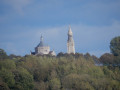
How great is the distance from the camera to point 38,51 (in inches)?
6806

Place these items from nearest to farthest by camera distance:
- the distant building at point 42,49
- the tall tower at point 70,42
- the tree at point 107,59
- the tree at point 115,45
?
the tree at point 107,59
the tree at point 115,45
the distant building at point 42,49
the tall tower at point 70,42

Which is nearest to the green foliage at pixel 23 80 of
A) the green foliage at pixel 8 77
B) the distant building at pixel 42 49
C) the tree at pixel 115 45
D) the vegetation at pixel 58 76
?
the vegetation at pixel 58 76

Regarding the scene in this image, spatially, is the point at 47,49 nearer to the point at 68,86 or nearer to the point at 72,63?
the point at 72,63

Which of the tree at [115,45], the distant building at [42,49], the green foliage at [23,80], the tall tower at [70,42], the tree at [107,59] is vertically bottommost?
the green foliage at [23,80]

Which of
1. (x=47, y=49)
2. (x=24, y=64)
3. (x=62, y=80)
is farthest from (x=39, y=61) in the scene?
(x=47, y=49)

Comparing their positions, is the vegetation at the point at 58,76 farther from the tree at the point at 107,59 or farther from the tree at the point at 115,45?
the tree at the point at 115,45

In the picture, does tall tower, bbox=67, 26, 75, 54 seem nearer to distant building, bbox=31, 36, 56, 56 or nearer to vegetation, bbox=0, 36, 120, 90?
distant building, bbox=31, 36, 56, 56

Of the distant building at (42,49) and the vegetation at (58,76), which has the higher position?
the distant building at (42,49)

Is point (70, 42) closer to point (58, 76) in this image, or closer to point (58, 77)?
point (58, 76)

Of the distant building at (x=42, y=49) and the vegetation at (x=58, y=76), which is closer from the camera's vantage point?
the vegetation at (x=58, y=76)

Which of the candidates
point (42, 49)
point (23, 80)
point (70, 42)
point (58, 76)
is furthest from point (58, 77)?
point (70, 42)

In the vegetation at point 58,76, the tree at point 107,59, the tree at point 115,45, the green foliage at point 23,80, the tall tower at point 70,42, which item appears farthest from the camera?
the tall tower at point 70,42

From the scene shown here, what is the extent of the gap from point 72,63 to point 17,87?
44.4 feet

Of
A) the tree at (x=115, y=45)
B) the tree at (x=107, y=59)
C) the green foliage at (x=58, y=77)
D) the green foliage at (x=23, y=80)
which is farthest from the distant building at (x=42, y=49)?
the green foliage at (x=23, y=80)
